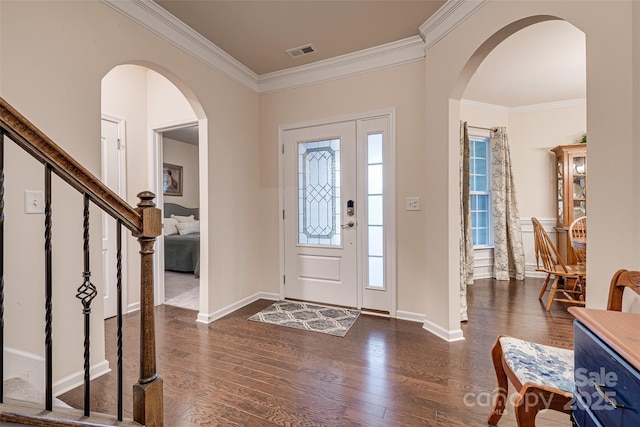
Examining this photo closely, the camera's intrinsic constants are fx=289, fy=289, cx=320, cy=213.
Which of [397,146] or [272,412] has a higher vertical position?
[397,146]

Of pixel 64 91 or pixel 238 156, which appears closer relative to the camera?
pixel 64 91

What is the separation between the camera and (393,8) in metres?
2.34

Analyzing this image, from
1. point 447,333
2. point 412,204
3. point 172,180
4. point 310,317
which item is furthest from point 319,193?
point 172,180

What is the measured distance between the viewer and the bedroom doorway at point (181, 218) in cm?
409

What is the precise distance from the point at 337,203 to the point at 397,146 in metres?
0.87

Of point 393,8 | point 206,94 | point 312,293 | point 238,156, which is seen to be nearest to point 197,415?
point 312,293

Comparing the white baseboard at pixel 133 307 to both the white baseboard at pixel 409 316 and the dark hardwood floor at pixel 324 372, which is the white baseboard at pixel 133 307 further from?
the white baseboard at pixel 409 316

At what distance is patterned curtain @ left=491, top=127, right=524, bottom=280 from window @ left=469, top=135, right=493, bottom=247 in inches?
9.2

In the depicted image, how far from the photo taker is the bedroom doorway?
4.09 meters

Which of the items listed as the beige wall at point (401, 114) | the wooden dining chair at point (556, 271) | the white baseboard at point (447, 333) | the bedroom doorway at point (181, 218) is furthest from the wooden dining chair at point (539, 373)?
the bedroom doorway at point (181, 218)

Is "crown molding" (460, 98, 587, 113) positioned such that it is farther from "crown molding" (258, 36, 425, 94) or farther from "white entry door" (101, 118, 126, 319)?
"white entry door" (101, 118, 126, 319)

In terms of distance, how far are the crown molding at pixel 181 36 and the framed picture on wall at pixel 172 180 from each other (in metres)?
3.98

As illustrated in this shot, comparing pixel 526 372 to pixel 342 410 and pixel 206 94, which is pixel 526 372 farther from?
pixel 206 94

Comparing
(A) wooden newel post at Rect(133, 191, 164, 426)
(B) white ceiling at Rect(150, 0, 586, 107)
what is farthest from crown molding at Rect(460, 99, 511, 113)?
(A) wooden newel post at Rect(133, 191, 164, 426)
